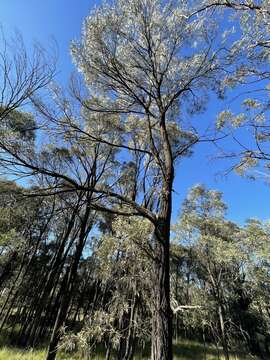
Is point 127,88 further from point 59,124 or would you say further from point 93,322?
point 93,322

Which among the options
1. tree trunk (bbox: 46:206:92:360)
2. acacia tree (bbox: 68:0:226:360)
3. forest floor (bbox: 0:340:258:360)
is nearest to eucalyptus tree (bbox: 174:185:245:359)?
forest floor (bbox: 0:340:258:360)

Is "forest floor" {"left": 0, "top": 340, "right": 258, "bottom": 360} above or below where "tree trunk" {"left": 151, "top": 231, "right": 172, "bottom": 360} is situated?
below

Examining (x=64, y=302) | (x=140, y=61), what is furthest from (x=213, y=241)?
(x=140, y=61)

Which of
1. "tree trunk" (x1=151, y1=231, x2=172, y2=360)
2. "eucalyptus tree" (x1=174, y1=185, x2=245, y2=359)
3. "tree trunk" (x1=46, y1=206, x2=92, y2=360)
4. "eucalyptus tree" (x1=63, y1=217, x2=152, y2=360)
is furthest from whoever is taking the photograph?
"eucalyptus tree" (x1=174, y1=185, x2=245, y2=359)

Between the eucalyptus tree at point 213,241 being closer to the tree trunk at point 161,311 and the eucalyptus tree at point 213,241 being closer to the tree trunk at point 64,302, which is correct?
the tree trunk at point 64,302

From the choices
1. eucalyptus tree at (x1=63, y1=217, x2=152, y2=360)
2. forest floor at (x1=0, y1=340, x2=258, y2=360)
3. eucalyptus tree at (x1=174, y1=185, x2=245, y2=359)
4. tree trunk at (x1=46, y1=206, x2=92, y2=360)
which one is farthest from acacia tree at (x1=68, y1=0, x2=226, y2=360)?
eucalyptus tree at (x1=174, y1=185, x2=245, y2=359)

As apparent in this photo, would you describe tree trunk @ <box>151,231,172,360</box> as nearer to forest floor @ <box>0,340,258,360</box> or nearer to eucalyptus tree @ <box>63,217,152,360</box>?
eucalyptus tree @ <box>63,217,152,360</box>

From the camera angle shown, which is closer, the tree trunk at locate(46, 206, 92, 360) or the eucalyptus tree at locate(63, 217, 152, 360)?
the eucalyptus tree at locate(63, 217, 152, 360)

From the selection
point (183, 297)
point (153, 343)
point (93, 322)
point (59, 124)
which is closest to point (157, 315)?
point (153, 343)

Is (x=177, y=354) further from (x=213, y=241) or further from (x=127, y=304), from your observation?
(x=127, y=304)

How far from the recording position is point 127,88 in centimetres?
383

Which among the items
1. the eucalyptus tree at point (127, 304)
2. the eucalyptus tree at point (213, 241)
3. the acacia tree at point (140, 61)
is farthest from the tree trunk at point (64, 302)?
the eucalyptus tree at point (213, 241)

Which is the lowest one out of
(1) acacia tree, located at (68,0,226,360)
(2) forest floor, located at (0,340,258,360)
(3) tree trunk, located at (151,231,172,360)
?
(2) forest floor, located at (0,340,258,360)

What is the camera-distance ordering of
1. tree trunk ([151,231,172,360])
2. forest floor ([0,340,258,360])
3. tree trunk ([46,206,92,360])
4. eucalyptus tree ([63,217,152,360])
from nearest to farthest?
tree trunk ([151,231,172,360]) < eucalyptus tree ([63,217,152,360]) < tree trunk ([46,206,92,360]) < forest floor ([0,340,258,360])
